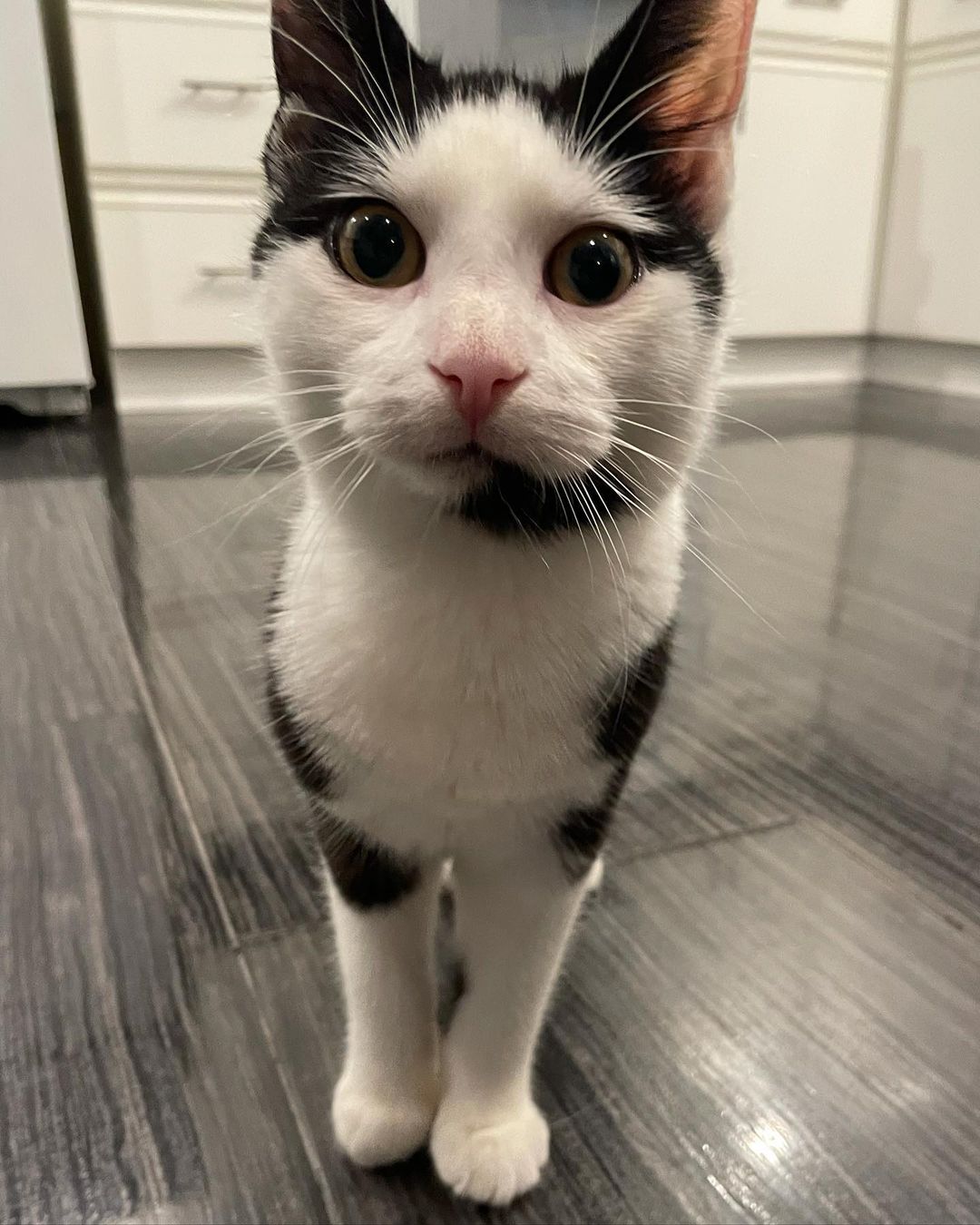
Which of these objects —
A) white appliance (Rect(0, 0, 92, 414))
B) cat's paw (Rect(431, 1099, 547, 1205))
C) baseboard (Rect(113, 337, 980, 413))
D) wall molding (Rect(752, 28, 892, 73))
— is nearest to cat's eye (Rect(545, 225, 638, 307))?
cat's paw (Rect(431, 1099, 547, 1205))

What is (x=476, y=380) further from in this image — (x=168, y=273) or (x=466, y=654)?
(x=168, y=273)

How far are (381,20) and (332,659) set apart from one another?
1.04ft

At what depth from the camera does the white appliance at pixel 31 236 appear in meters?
2.02

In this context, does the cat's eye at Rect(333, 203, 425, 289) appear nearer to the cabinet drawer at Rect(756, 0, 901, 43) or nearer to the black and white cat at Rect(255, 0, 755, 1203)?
the black and white cat at Rect(255, 0, 755, 1203)

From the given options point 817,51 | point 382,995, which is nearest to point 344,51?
point 382,995

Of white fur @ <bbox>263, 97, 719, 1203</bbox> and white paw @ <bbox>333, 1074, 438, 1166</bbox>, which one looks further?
white paw @ <bbox>333, 1074, 438, 1166</bbox>

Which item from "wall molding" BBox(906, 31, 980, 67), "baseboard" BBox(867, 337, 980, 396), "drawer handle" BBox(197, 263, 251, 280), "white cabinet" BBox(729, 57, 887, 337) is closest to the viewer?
"drawer handle" BBox(197, 263, 251, 280)

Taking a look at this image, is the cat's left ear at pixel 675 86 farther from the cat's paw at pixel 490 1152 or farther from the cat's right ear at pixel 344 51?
the cat's paw at pixel 490 1152

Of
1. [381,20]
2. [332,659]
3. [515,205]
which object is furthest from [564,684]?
[381,20]

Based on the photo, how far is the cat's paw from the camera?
554mm

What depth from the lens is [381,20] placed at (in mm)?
491

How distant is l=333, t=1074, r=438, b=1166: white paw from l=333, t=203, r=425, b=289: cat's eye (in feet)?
1.47

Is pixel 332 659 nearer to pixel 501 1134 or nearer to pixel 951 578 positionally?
pixel 501 1134

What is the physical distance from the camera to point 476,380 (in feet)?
1.28
